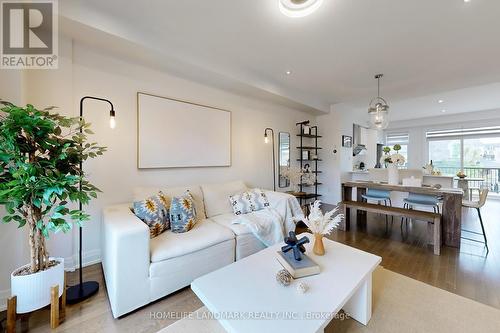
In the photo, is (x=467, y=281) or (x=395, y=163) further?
(x=395, y=163)

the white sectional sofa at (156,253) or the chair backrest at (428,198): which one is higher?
the chair backrest at (428,198)

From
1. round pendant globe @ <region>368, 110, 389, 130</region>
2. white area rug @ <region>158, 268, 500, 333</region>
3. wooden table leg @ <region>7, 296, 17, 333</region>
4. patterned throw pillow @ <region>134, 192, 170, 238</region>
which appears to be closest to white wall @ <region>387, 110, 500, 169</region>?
round pendant globe @ <region>368, 110, 389, 130</region>

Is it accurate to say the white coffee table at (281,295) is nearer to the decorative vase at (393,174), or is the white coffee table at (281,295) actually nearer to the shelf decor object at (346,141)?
the decorative vase at (393,174)

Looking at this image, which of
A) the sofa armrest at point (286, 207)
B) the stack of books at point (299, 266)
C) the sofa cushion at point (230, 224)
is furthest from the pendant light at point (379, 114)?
the stack of books at point (299, 266)

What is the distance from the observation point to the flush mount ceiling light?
1.63 meters

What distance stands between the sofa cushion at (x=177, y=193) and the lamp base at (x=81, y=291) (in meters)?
0.85

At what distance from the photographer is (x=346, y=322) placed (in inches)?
57.4

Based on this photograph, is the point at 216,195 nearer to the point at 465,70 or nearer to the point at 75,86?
the point at 75,86

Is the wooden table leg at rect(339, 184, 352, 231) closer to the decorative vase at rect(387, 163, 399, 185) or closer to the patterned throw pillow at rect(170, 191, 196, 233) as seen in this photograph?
the decorative vase at rect(387, 163, 399, 185)

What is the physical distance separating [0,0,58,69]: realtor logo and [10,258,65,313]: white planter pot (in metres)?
1.60

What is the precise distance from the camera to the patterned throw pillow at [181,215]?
208 centimetres

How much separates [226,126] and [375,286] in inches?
109

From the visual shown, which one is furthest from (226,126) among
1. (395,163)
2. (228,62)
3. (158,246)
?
(395,163)

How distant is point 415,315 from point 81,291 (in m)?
2.65
